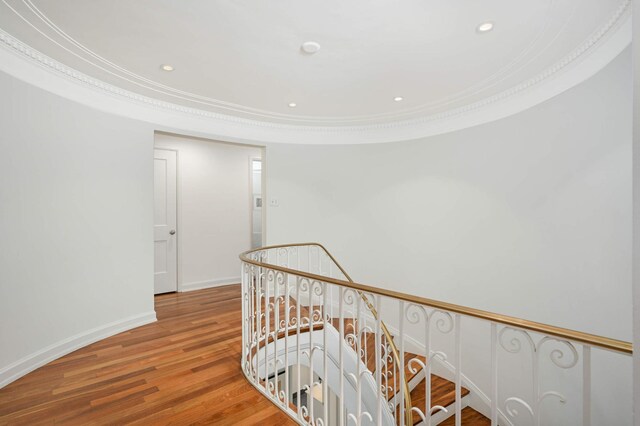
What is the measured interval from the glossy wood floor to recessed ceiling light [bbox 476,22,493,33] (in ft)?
11.0

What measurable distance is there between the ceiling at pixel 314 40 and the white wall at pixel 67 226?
2.01ft

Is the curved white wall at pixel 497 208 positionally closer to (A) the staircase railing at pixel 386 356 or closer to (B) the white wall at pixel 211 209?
(A) the staircase railing at pixel 386 356

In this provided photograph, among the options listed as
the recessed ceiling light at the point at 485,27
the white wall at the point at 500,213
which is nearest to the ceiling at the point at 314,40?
the recessed ceiling light at the point at 485,27

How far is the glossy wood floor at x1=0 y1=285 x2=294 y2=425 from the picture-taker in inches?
85.0

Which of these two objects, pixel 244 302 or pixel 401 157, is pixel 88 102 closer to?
pixel 244 302

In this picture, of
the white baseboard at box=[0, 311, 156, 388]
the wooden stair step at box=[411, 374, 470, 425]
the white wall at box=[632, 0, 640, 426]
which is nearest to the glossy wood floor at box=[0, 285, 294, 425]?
the white baseboard at box=[0, 311, 156, 388]

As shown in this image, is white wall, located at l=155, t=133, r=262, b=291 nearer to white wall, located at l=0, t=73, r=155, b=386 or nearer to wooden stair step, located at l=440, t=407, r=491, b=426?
white wall, located at l=0, t=73, r=155, b=386

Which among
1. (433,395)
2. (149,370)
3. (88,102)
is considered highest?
(88,102)

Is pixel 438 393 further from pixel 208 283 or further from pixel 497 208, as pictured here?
pixel 208 283

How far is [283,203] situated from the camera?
16.5ft

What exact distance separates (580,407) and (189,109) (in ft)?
17.9

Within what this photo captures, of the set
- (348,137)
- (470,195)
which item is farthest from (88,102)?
(470,195)

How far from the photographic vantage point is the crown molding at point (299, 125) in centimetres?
257

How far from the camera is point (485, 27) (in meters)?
2.48
